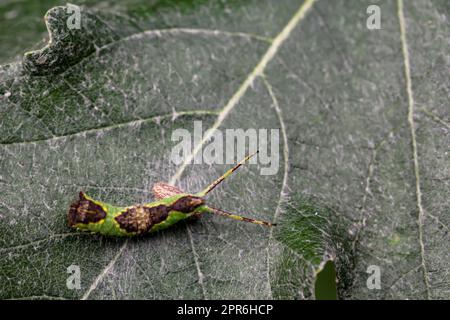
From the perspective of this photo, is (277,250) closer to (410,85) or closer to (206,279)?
(206,279)

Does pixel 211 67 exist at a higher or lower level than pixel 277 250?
higher

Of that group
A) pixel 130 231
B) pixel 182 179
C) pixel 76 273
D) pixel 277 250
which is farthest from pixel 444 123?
pixel 76 273

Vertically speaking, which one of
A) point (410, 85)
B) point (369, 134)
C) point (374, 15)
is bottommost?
point (369, 134)

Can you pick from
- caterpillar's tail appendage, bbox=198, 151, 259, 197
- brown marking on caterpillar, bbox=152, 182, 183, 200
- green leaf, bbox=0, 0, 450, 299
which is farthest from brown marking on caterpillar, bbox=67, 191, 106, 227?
caterpillar's tail appendage, bbox=198, 151, 259, 197

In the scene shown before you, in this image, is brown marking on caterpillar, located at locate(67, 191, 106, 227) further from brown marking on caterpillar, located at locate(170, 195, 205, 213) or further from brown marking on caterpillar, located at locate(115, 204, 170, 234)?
brown marking on caterpillar, located at locate(170, 195, 205, 213)

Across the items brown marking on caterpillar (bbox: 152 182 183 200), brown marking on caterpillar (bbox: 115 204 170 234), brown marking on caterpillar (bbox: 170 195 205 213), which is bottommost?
brown marking on caterpillar (bbox: 115 204 170 234)

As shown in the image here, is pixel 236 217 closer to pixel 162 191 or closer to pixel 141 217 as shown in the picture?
pixel 162 191

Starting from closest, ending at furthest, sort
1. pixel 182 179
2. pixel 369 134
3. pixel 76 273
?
pixel 76 273 → pixel 182 179 → pixel 369 134
